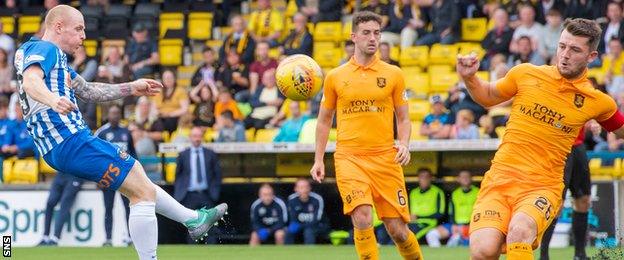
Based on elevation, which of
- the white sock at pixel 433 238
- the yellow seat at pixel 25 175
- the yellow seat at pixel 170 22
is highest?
the yellow seat at pixel 170 22

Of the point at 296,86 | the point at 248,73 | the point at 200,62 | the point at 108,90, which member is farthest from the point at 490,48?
the point at 108,90

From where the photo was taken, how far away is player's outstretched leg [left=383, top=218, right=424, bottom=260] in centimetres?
1102

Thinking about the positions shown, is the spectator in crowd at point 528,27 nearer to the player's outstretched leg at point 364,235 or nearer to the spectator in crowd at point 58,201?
the spectator in crowd at point 58,201

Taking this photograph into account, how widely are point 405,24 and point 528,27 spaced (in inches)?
92.7

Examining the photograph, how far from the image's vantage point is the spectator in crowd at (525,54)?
19.5m

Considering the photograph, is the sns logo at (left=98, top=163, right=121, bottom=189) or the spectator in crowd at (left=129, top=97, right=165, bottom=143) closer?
the sns logo at (left=98, top=163, right=121, bottom=189)

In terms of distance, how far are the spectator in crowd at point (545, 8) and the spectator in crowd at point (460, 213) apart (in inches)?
154

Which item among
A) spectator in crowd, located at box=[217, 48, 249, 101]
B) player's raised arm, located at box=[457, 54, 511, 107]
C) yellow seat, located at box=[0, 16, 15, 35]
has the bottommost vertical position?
spectator in crowd, located at box=[217, 48, 249, 101]

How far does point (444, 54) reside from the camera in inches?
845

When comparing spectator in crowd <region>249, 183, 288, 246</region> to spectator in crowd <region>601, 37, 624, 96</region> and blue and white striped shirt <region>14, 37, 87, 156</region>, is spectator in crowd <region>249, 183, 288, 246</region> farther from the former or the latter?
blue and white striped shirt <region>14, 37, 87, 156</region>

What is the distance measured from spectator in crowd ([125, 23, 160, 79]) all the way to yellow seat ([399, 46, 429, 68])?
4.60 metres

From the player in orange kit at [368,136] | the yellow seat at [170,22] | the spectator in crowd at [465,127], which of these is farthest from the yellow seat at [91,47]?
Result: the player in orange kit at [368,136]

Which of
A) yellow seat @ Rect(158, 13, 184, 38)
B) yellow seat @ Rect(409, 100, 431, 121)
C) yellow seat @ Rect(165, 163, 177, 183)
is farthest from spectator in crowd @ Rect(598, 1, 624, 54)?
yellow seat @ Rect(158, 13, 184, 38)

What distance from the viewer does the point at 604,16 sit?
2061 centimetres
